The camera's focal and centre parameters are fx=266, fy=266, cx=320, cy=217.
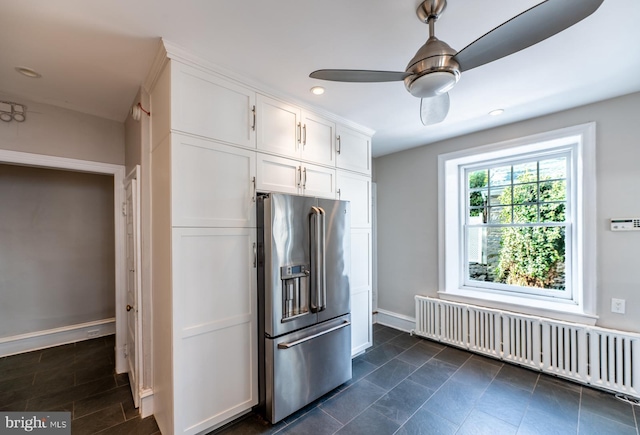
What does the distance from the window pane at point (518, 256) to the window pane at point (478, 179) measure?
1.89ft

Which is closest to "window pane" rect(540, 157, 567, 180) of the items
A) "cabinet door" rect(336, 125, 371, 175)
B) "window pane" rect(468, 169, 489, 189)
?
"window pane" rect(468, 169, 489, 189)

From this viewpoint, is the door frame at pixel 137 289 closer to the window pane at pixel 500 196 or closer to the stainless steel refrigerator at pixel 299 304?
the stainless steel refrigerator at pixel 299 304

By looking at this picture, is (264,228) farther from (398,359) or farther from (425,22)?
(398,359)

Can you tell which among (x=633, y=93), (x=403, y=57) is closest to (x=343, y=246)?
(x=403, y=57)

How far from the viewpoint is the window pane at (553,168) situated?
9.41ft

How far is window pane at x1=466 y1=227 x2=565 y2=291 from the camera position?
2896mm

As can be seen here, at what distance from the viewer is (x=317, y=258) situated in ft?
7.37

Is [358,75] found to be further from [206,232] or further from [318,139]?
[206,232]

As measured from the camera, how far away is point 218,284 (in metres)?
1.88

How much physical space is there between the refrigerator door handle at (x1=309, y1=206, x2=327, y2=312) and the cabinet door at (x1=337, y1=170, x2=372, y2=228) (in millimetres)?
641

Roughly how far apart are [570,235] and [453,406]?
213 centimetres

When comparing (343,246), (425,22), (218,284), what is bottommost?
(218,284)

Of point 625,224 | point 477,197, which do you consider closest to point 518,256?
point 477,197

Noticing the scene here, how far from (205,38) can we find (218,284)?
62.4 inches
